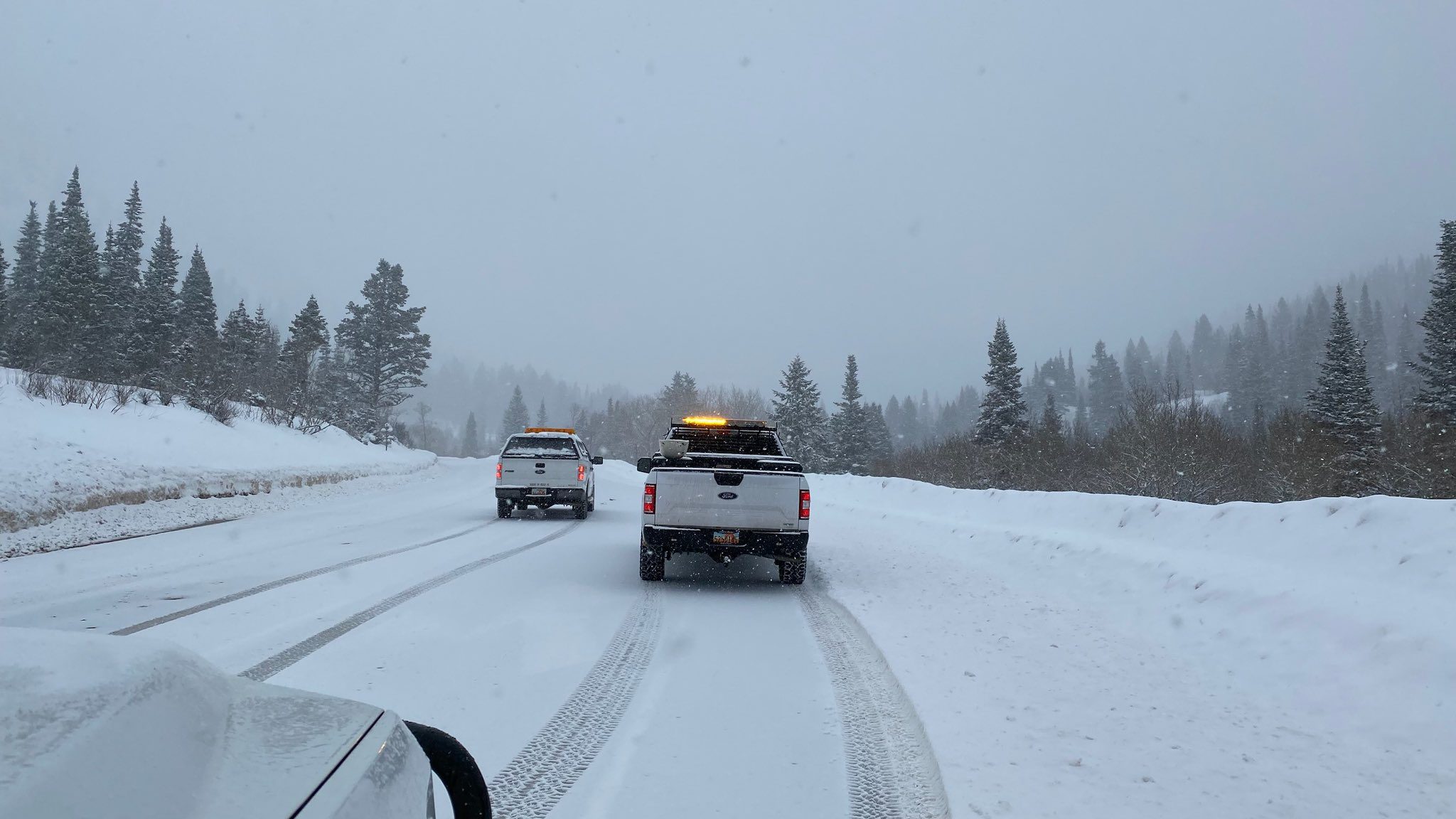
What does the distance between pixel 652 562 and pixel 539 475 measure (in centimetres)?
928

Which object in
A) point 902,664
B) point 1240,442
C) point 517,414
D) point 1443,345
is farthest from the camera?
point 517,414

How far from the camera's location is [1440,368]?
4194 centimetres

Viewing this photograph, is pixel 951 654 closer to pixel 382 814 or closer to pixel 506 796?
pixel 506 796

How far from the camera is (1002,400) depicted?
58.8 m

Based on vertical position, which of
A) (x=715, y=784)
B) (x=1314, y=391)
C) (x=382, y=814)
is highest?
(x=1314, y=391)

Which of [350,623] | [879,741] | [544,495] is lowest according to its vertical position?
[879,741]

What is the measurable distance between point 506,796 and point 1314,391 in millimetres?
57237

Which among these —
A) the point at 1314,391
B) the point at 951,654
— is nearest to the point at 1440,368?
the point at 1314,391

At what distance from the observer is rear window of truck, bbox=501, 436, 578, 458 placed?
18516mm

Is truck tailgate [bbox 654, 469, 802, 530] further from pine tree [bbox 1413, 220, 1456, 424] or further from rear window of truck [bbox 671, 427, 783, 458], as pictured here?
pine tree [bbox 1413, 220, 1456, 424]

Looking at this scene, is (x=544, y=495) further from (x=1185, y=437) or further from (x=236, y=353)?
(x=236, y=353)

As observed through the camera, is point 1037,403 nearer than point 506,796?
No

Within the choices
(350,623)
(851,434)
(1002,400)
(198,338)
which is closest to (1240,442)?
(1002,400)

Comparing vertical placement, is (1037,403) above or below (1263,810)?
above
